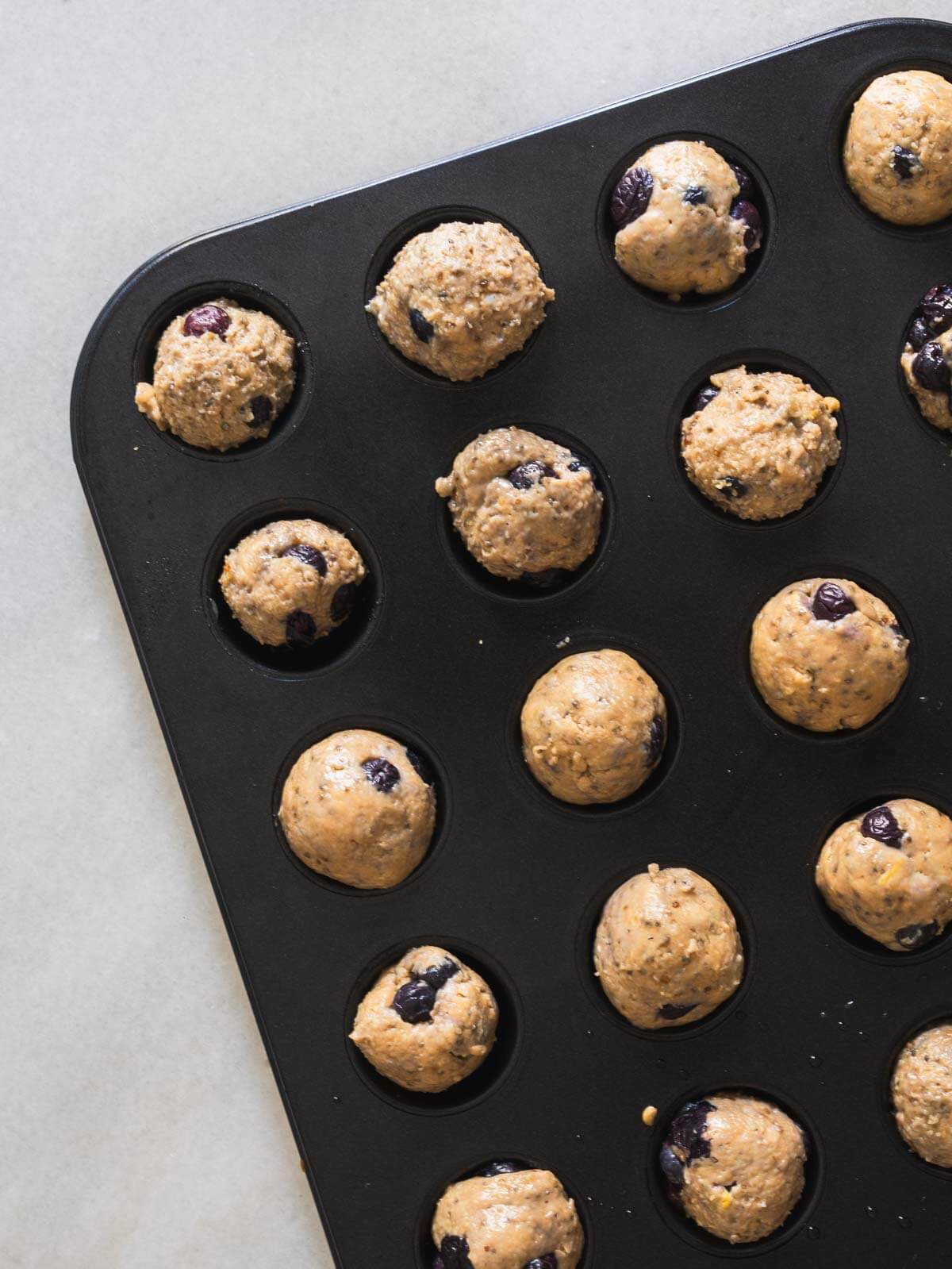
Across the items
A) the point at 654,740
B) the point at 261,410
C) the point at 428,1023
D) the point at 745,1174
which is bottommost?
the point at 745,1174

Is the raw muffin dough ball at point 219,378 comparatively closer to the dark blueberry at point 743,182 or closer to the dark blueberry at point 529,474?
the dark blueberry at point 529,474

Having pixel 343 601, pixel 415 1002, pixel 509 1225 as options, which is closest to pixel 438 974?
pixel 415 1002

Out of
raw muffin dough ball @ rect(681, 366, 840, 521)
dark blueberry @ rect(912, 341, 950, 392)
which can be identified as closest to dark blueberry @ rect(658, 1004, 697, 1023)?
raw muffin dough ball @ rect(681, 366, 840, 521)

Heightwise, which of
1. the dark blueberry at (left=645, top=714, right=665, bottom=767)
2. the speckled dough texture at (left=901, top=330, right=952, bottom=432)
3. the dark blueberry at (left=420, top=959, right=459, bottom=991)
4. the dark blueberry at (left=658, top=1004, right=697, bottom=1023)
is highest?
the speckled dough texture at (left=901, top=330, right=952, bottom=432)

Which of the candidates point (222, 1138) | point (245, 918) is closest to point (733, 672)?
point (245, 918)

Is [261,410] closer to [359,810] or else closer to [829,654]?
[359,810]

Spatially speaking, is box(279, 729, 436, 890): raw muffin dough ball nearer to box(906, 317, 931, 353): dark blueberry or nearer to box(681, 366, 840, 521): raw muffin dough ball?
box(681, 366, 840, 521): raw muffin dough ball
